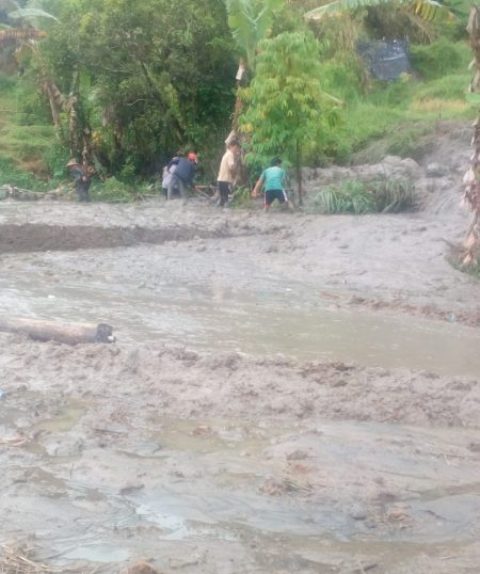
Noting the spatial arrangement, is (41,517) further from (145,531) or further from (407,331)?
(407,331)

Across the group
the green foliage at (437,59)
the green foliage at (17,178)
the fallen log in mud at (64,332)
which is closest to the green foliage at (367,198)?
the green foliage at (17,178)

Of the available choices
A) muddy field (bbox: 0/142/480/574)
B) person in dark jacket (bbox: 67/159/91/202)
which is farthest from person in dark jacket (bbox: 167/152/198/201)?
muddy field (bbox: 0/142/480/574)

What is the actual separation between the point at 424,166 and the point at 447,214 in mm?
3517

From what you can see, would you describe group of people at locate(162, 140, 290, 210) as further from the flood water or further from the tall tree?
the flood water

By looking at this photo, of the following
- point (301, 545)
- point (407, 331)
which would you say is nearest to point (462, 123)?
point (407, 331)

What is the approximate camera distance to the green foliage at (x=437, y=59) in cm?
Answer: 3031

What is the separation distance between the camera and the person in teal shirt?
20.4 metres

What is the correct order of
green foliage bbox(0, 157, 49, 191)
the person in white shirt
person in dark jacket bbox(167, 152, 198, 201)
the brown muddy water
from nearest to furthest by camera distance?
the brown muddy water, the person in white shirt, person in dark jacket bbox(167, 152, 198, 201), green foliage bbox(0, 157, 49, 191)

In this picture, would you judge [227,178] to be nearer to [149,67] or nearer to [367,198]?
[367,198]

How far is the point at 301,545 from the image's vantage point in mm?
5207

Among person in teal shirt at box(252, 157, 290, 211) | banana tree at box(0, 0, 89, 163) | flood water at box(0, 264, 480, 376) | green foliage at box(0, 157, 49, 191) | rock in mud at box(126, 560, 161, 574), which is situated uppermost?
banana tree at box(0, 0, 89, 163)

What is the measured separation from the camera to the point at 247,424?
726 cm

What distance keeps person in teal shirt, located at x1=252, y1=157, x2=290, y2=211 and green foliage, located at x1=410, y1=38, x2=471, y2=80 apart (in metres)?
11.4

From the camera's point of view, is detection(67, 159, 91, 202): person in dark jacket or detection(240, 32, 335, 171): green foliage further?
detection(67, 159, 91, 202): person in dark jacket
